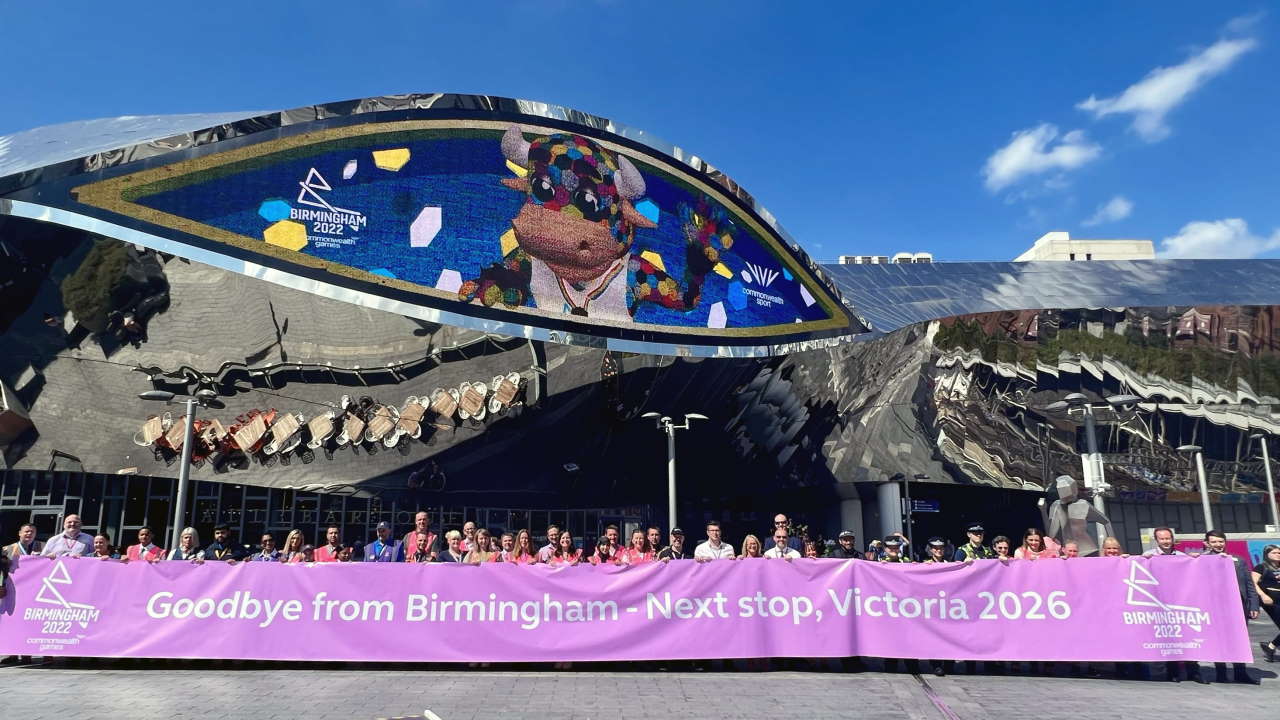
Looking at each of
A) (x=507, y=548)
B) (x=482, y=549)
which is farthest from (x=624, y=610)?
(x=482, y=549)

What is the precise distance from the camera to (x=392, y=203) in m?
22.0

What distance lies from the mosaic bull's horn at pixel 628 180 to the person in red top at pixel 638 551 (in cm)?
1679

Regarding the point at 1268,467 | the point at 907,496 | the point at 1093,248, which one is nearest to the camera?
the point at 907,496

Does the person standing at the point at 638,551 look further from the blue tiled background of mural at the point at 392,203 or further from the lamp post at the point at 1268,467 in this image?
the lamp post at the point at 1268,467

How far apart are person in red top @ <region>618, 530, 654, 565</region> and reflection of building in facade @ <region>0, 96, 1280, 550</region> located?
38.3 feet

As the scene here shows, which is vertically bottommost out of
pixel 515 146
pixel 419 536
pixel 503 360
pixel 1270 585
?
pixel 1270 585

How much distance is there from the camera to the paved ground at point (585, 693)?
706 centimetres

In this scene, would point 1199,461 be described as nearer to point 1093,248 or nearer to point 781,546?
point 781,546

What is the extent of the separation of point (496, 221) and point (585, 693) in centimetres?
1748

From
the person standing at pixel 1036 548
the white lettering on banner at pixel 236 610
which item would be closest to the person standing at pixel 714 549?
the person standing at pixel 1036 548

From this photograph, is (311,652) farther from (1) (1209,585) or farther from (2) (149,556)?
(1) (1209,585)

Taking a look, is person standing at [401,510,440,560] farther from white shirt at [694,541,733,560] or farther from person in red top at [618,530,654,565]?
white shirt at [694,541,733,560]

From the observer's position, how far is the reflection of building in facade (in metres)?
19.0

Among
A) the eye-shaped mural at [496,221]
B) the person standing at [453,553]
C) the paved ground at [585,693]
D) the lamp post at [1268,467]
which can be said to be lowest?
the paved ground at [585,693]
